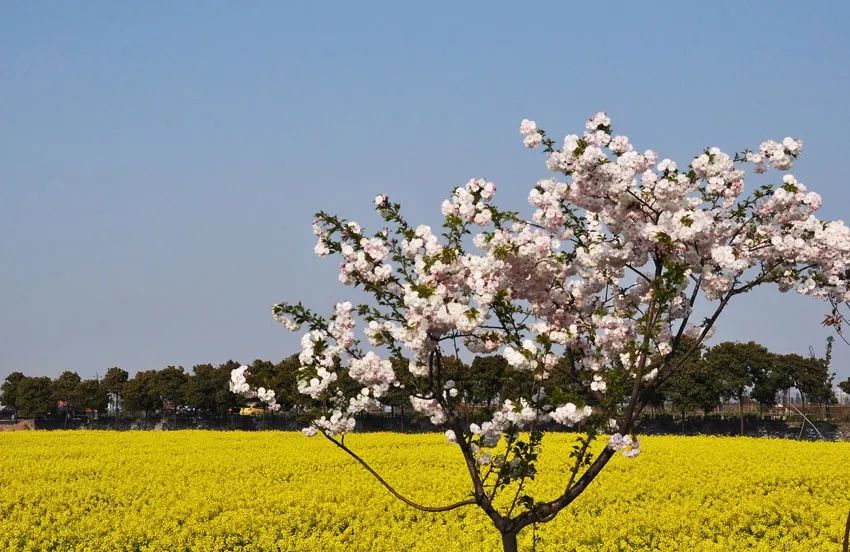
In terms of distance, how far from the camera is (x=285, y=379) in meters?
34.2

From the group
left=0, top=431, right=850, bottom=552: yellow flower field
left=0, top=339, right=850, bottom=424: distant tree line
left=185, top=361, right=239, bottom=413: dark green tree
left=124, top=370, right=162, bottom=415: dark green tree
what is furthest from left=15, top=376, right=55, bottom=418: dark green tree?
left=0, top=431, right=850, bottom=552: yellow flower field

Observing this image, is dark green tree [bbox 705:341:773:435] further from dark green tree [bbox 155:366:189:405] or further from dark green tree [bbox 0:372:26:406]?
dark green tree [bbox 0:372:26:406]

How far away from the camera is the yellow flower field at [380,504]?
52.5 ft

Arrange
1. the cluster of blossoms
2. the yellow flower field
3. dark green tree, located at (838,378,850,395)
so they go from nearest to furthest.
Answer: the cluster of blossoms < the yellow flower field < dark green tree, located at (838,378,850,395)

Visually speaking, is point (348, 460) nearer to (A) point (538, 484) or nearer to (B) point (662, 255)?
(A) point (538, 484)

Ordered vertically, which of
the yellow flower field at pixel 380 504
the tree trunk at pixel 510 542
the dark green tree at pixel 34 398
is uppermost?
the dark green tree at pixel 34 398

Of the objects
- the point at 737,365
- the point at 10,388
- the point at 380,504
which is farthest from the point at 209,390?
the point at 380,504

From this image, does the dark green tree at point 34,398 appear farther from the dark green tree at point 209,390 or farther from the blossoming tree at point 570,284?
the blossoming tree at point 570,284

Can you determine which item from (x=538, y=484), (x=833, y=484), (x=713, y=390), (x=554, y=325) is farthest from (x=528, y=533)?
(x=713, y=390)

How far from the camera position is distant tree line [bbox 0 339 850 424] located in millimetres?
62625

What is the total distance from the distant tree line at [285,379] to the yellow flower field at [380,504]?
303 centimetres

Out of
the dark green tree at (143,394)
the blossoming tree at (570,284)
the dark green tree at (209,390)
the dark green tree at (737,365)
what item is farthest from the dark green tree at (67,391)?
the blossoming tree at (570,284)

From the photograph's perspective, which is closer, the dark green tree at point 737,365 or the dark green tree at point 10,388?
the dark green tree at point 737,365

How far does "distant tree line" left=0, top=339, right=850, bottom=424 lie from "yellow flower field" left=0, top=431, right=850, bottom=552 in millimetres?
3026
